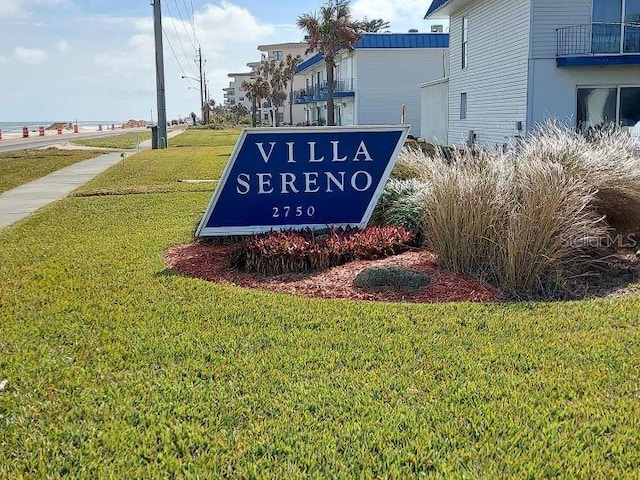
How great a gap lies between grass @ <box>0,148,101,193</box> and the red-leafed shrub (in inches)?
424

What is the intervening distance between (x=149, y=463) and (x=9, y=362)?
1.71 meters

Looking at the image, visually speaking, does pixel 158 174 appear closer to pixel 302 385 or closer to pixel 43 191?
pixel 43 191

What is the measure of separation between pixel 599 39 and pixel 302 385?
58.8 feet

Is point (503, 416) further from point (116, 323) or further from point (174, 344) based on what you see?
point (116, 323)

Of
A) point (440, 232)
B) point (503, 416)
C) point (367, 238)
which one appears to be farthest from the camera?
point (367, 238)

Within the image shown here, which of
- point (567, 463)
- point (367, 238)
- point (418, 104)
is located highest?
point (418, 104)

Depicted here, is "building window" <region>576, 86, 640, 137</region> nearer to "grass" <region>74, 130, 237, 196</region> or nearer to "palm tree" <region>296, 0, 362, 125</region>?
"grass" <region>74, 130, 237, 196</region>

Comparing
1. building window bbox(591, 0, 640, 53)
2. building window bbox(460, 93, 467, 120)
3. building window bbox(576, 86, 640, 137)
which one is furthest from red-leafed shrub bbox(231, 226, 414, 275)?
building window bbox(460, 93, 467, 120)

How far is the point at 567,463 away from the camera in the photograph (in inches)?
125

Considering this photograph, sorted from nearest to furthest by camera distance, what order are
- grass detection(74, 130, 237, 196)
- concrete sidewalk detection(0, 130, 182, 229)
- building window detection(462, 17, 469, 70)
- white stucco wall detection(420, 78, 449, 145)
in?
1. concrete sidewalk detection(0, 130, 182, 229)
2. grass detection(74, 130, 237, 196)
3. building window detection(462, 17, 469, 70)
4. white stucco wall detection(420, 78, 449, 145)

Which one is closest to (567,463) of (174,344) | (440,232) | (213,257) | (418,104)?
(174,344)

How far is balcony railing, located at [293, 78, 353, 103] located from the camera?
4350 centimetres

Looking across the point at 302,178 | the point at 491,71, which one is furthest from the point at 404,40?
the point at 302,178

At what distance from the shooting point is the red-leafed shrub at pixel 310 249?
6.88 meters
